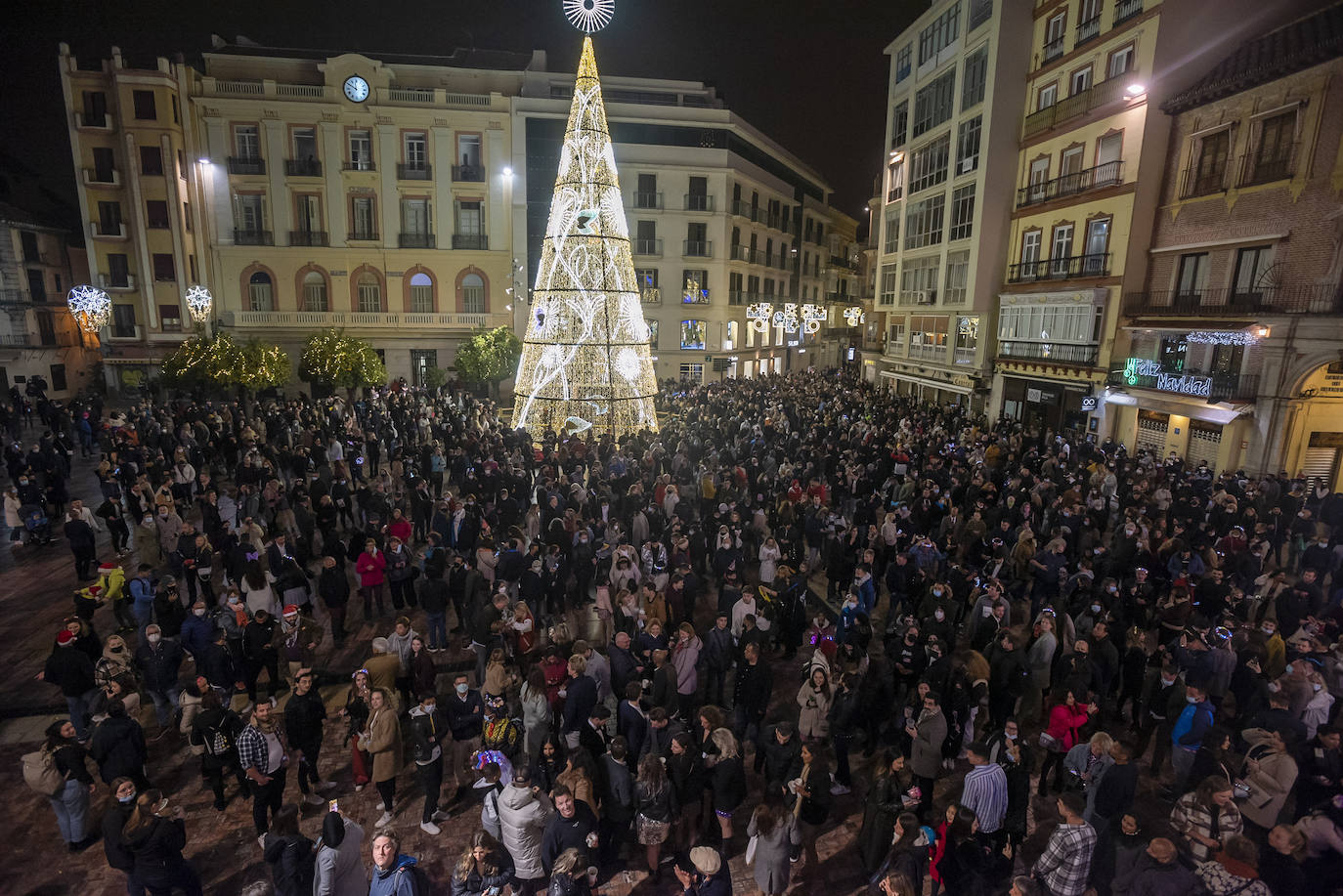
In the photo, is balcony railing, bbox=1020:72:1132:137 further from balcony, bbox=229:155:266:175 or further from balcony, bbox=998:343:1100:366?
balcony, bbox=229:155:266:175

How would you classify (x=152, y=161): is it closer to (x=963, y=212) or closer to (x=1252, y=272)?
(x=963, y=212)

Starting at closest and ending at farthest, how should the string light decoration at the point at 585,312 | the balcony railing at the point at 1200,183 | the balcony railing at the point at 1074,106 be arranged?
the balcony railing at the point at 1200,183 < the string light decoration at the point at 585,312 < the balcony railing at the point at 1074,106

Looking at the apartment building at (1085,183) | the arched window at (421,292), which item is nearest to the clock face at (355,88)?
the arched window at (421,292)

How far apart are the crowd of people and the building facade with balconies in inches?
140

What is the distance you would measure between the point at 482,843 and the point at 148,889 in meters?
Answer: 3.15

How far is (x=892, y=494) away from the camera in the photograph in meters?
14.8

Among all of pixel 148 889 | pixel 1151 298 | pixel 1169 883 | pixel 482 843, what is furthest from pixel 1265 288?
pixel 148 889

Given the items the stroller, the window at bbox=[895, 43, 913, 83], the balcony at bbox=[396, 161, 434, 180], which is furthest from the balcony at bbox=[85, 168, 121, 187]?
the window at bbox=[895, 43, 913, 83]

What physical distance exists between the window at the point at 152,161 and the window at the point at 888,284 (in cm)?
3766

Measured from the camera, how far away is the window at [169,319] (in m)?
34.3

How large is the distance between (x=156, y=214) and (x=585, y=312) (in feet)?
91.9

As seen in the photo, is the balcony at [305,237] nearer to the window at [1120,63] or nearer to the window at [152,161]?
the window at [152,161]

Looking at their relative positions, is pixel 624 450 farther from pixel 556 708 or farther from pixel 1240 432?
pixel 1240 432

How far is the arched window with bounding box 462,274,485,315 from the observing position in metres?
36.2
